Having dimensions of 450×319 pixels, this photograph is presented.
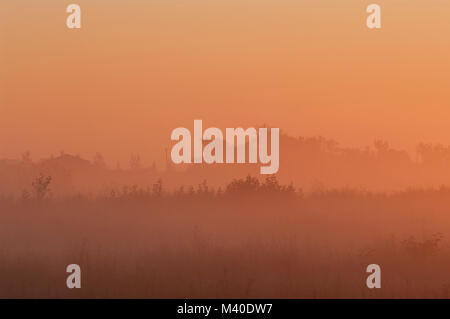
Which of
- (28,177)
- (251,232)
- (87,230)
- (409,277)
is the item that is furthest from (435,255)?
(28,177)

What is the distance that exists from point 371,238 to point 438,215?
257 cm

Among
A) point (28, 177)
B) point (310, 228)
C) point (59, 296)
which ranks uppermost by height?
point (28, 177)

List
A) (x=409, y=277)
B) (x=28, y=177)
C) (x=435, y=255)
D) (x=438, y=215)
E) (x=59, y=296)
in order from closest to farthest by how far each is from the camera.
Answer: (x=59, y=296) < (x=409, y=277) < (x=435, y=255) < (x=438, y=215) < (x=28, y=177)

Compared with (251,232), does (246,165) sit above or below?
above

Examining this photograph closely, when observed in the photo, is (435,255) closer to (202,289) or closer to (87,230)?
(202,289)

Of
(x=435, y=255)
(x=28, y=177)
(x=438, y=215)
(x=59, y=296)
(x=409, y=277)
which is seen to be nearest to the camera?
(x=59, y=296)

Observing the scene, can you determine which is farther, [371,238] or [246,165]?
[246,165]

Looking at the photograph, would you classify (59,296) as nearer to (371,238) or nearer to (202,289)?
(202,289)

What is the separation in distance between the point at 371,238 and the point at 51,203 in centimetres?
739

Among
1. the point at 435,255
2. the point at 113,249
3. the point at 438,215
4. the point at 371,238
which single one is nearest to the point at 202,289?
the point at 113,249

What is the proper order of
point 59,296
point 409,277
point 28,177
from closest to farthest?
point 59,296 → point 409,277 → point 28,177

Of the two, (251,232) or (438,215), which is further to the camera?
(438,215)

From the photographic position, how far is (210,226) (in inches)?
505

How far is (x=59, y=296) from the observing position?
10.4 m
